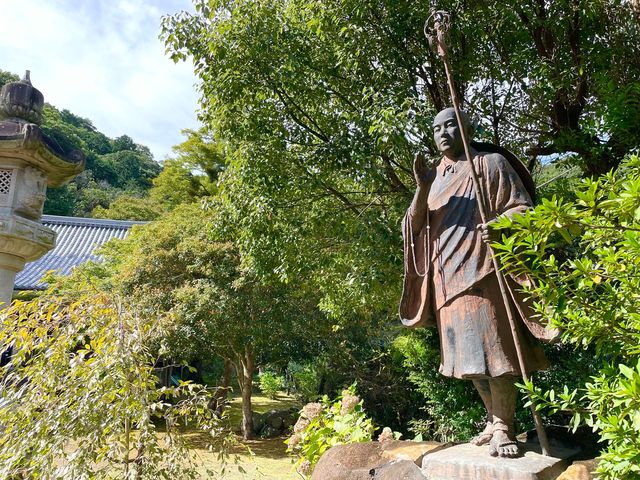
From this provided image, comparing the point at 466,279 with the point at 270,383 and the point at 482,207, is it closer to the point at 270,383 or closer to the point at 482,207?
the point at 482,207

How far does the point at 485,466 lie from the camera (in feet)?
7.97

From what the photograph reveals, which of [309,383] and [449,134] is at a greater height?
[449,134]

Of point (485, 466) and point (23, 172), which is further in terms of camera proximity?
point (23, 172)

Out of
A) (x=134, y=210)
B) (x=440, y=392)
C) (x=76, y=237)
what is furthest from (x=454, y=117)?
(x=134, y=210)

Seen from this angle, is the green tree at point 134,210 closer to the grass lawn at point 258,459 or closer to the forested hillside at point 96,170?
the forested hillside at point 96,170

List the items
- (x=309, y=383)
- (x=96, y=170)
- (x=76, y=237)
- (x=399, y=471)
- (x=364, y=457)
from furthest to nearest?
(x=96, y=170), (x=76, y=237), (x=309, y=383), (x=364, y=457), (x=399, y=471)

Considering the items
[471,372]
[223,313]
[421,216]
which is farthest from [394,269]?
[223,313]

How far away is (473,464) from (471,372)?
47cm

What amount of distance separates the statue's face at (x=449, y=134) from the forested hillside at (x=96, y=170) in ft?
97.5

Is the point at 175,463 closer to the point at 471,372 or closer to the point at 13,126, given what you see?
the point at 471,372

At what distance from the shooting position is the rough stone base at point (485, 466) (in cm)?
235

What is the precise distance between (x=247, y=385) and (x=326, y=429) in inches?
268

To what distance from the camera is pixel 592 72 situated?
5.52 meters

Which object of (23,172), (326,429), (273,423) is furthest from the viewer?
(273,423)
